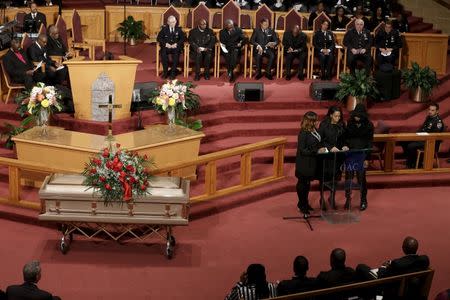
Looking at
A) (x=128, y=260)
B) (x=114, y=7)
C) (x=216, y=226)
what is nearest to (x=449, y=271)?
(x=216, y=226)

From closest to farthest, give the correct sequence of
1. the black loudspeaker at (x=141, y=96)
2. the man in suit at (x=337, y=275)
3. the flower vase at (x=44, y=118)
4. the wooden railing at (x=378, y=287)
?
the wooden railing at (x=378, y=287), the man in suit at (x=337, y=275), the flower vase at (x=44, y=118), the black loudspeaker at (x=141, y=96)

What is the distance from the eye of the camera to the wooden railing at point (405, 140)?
12383 mm

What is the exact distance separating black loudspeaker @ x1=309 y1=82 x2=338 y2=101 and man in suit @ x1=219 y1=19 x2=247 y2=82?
1655 mm

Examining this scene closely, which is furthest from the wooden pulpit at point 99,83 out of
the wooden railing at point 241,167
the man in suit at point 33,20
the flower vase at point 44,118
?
the man in suit at point 33,20

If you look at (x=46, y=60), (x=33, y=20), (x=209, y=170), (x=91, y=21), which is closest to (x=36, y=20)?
(x=33, y=20)

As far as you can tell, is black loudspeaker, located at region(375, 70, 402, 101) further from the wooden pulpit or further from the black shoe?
the wooden pulpit

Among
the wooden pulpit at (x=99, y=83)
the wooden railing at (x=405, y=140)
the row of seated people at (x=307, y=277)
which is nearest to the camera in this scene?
the row of seated people at (x=307, y=277)

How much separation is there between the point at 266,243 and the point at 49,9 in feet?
30.4

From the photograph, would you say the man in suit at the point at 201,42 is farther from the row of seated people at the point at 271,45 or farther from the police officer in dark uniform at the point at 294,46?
the police officer in dark uniform at the point at 294,46

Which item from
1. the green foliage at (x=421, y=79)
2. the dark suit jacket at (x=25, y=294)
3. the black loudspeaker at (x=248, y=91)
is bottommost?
the dark suit jacket at (x=25, y=294)

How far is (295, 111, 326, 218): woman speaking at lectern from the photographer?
35.0 ft

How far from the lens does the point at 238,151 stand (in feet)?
37.4

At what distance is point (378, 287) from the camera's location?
8367 millimetres

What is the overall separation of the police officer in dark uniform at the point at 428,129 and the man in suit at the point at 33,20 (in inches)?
287
